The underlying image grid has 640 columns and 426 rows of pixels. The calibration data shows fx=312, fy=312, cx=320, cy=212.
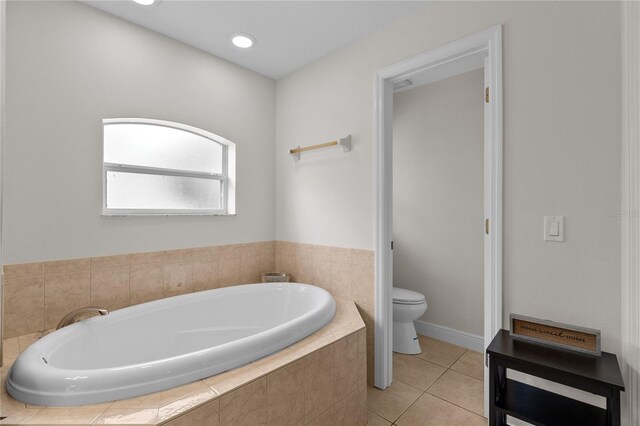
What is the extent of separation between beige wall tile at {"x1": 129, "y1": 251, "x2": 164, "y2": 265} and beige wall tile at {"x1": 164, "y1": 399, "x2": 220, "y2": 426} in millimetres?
1272

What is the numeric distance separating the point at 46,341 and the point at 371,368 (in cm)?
181

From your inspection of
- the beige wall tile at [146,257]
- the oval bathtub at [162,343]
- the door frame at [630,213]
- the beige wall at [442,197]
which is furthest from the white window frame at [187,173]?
the door frame at [630,213]

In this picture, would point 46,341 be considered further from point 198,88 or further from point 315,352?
point 198,88

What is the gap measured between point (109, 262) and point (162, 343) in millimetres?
592

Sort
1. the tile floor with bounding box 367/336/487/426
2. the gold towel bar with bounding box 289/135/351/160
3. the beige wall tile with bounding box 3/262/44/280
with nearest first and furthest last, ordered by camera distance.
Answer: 1. the beige wall tile with bounding box 3/262/44/280
2. the tile floor with bounding box 367/336/487/426
3. the gold towel bar with bounding box 289/135/351/160

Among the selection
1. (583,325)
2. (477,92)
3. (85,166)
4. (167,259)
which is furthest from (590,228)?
(85,166)

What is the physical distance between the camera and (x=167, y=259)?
2170mm

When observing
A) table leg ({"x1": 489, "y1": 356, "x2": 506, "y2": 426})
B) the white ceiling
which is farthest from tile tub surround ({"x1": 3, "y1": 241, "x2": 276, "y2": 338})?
table leg ({"x1": 489, "y1": 356, "x2": 506, "y2": 426})

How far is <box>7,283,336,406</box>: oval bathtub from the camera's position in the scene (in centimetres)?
107

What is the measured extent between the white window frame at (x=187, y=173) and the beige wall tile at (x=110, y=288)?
36 centimetres

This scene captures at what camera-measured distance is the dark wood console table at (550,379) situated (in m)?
1.14

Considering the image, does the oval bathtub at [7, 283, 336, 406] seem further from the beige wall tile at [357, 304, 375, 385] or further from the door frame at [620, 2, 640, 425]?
the door frame at [620, 2, 640, 425]

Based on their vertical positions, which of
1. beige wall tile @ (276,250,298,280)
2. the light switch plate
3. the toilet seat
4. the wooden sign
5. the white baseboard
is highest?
the light switch plate

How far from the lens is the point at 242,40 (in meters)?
2.23
